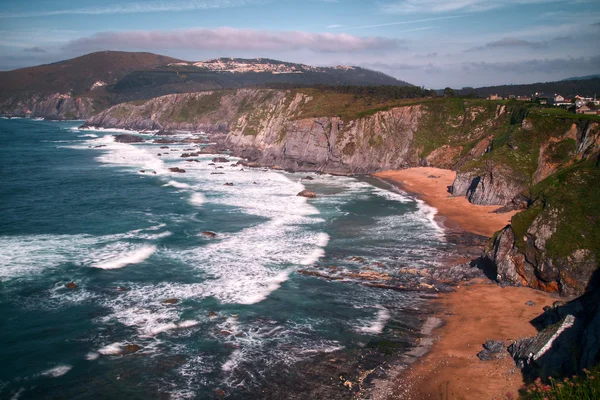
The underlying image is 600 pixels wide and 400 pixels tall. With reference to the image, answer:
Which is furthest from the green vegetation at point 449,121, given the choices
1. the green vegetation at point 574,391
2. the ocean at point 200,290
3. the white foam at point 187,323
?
the green vegetation at point 574,391

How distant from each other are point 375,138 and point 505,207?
38933 millimetres

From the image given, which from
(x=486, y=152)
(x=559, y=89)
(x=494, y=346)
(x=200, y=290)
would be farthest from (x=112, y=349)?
(x=559, y=89)

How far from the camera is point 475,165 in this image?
59.6m

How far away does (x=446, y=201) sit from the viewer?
5562 cm

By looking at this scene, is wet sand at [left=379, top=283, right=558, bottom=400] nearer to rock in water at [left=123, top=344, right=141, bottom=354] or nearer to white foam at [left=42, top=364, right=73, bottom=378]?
rock in water at [left=123, top=344, right=141, bottom=354]

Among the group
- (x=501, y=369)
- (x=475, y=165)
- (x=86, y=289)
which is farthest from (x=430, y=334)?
(x=475, y=165)

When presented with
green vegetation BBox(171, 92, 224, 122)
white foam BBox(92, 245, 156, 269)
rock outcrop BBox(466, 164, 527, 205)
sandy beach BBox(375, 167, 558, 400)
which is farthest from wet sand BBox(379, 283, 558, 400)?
green vegetation BBox(171, 92, 224, 122)

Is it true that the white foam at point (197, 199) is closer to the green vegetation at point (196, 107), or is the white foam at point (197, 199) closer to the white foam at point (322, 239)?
the white foam at point (322, 239)

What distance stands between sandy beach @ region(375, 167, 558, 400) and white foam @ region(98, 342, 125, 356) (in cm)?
1372

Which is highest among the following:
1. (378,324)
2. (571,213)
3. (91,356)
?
(571,213)

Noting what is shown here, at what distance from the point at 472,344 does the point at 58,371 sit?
20553mm

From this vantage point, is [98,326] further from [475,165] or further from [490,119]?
[490,119]

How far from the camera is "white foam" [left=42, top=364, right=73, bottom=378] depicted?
69.1 feet

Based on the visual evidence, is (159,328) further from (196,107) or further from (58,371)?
(196,107)
